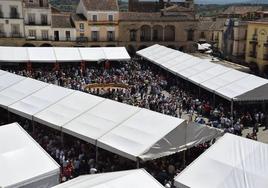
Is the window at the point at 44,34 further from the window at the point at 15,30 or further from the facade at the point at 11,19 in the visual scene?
the window at the point at 15,30

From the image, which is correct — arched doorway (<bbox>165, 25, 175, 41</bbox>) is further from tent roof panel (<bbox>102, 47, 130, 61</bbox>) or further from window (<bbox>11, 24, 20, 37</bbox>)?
window (<bbox>11, 24, 20, 37</bbox>)

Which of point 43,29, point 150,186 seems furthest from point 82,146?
point 43,29

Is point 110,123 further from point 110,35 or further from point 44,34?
point 110,35

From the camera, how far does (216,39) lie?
5459cm

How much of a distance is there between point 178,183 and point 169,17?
120 ft

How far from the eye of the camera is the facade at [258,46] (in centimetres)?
3594

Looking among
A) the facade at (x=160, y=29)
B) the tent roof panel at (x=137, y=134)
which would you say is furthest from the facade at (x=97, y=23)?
the tent roof panel at (x=137, y=134)

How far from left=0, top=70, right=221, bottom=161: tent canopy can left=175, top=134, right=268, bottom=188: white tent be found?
1615 millimetres

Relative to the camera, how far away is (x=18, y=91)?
19.6m

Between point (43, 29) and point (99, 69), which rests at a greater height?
point (43, 29)

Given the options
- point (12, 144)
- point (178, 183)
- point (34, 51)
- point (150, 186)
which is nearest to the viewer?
point (150, 186)

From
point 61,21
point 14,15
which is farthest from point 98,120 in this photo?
point 61,21

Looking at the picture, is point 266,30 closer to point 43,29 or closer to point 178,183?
point 43,29

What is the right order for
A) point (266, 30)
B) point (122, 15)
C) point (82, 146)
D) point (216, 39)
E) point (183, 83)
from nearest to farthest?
point (82, 146)
point (183, 83)
point (266, 30)
point (122, 15)
point (216, 39)
